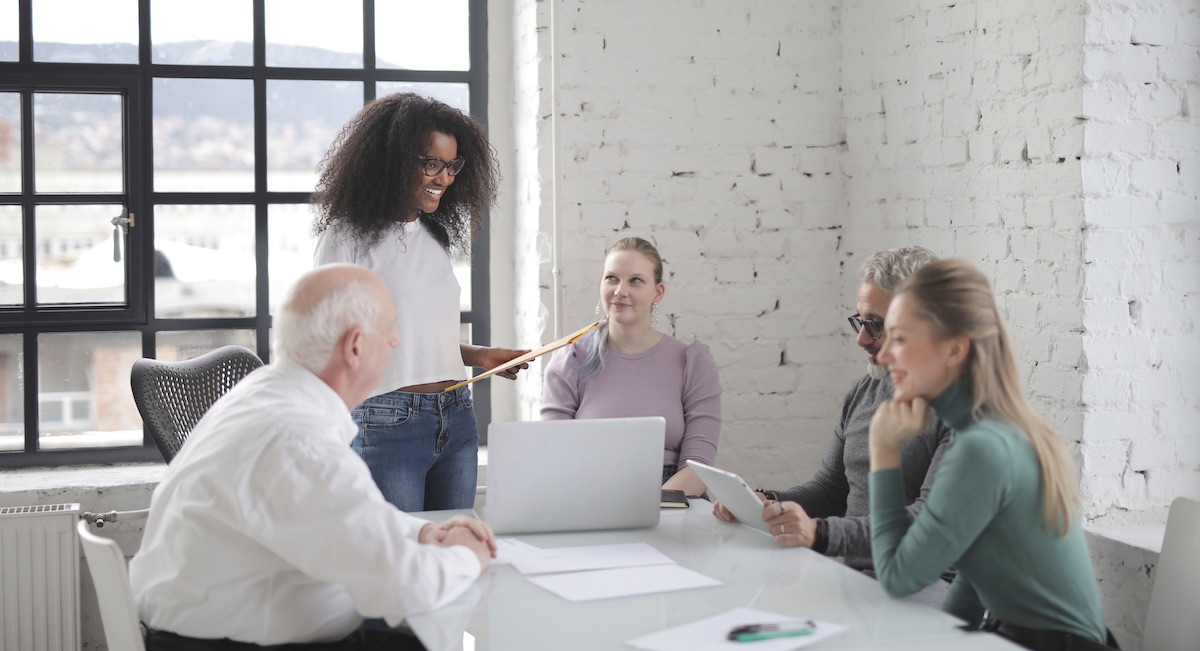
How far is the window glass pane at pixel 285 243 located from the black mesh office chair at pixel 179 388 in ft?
1.82

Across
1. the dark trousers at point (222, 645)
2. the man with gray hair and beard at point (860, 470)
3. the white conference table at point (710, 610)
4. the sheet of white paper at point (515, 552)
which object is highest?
the man with gray hair and beard at point (860, 470)

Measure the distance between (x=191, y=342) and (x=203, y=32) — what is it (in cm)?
99

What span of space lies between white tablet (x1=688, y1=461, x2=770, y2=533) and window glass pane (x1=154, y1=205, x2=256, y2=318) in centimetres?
203

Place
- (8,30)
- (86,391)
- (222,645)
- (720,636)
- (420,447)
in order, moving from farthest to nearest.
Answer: (86,391) → (8,30) → (420,447) → (222,645) → (720,636)

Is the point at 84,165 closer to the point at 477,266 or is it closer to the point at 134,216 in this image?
the point at 134,216

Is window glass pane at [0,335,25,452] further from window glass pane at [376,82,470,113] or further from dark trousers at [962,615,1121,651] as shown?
dark trousers at [962,615,1121,651]

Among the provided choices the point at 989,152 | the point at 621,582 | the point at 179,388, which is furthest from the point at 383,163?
the point at 989,152

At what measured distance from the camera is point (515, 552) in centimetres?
217

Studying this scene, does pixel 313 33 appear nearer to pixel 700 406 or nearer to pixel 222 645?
pixel 700 406

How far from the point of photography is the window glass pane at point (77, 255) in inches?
143

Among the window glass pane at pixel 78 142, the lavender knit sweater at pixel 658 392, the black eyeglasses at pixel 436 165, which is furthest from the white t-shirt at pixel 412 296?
the window glass pane at pixel 78 142

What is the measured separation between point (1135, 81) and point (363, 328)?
6.11 ft

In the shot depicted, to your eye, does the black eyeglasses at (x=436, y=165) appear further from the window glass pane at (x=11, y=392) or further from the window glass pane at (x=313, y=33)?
the window glass pane at (x=11, y=392)

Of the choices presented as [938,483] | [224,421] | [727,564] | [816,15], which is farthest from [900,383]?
[816,15]
